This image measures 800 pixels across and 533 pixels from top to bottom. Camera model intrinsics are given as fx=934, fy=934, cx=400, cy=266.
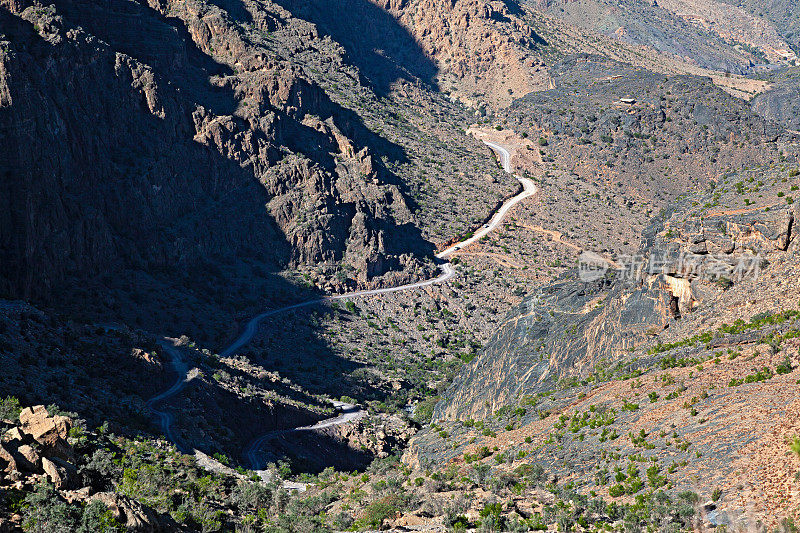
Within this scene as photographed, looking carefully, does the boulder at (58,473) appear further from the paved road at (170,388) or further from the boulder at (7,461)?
the paved road at (170,388)

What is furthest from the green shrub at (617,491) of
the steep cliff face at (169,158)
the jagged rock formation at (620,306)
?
the steep cliff face at (169,158)

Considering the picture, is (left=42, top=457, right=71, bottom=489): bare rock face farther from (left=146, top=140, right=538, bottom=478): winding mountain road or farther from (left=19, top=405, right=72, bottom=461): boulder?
(left=146, top=140, right=538, bottom=478): winding mountain road

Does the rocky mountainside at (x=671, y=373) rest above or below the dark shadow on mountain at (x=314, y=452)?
above

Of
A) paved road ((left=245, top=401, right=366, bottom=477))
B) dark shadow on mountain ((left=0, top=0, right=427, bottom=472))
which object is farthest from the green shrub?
dark shadow on mountain ((left=0, top=0, right=427, bottom=472))

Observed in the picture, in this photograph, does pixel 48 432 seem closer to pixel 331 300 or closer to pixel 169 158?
pixel 331 300

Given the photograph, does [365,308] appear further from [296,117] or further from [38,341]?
[38,341]

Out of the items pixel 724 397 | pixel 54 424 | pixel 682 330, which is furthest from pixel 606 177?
pixel 54 424
